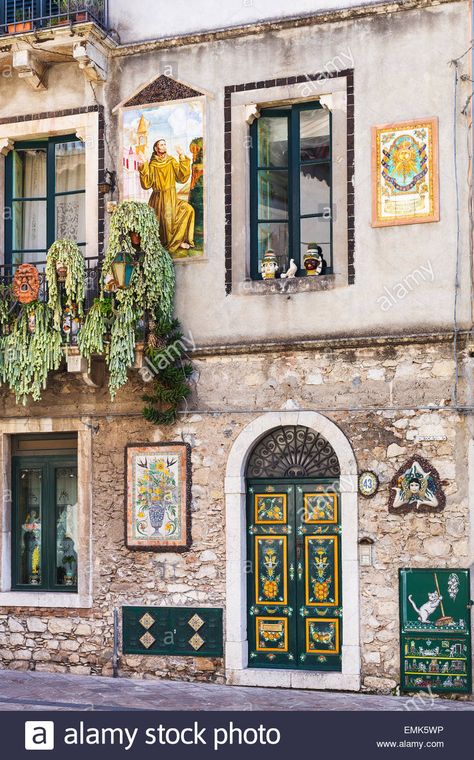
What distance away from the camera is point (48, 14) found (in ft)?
46.8

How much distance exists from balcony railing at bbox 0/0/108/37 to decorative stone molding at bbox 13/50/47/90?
266 millimetres

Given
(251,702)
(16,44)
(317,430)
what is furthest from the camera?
(16,44)

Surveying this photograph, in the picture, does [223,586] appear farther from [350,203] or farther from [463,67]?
[463,67]

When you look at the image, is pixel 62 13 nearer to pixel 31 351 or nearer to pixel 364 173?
pixel 31 351

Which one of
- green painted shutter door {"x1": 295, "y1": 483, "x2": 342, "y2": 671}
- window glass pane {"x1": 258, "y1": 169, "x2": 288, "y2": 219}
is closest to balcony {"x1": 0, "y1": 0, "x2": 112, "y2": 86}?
window glass pane {"x1": 258, "y1": 169, "x2": 288, "y2": 219}

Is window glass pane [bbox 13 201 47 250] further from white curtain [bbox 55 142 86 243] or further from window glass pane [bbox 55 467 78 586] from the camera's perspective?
window glass pane [bbox 55 467 78 586]

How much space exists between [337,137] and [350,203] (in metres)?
0.74

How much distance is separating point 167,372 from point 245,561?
220 cm

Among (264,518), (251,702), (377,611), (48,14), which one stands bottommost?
(251,702)

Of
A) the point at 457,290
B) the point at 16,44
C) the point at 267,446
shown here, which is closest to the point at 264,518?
the point at 267,446

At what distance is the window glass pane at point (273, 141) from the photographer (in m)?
13.5

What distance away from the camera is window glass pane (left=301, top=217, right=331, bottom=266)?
13172 millimetres

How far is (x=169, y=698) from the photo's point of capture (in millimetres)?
12172

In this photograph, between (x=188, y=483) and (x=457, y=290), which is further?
(x=188, y=483)
